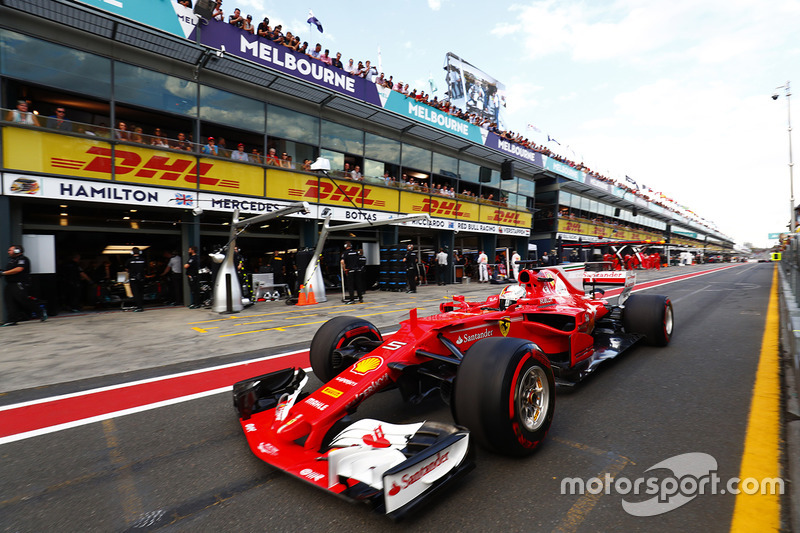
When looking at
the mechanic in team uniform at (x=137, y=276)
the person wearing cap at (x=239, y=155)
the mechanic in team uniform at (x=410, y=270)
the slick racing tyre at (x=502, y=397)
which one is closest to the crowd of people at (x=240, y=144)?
the person wearing cap at (x=239, y=155)

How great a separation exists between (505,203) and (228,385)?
22268mm

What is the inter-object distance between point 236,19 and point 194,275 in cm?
812

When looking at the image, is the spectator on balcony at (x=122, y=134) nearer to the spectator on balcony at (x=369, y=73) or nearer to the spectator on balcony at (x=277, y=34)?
the spectator on balcony at (x=277, y=34)

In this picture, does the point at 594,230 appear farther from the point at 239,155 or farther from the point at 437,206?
the point at 239,155

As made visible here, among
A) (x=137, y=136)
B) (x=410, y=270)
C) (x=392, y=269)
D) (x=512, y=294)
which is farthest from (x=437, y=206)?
(x=512, y=294)

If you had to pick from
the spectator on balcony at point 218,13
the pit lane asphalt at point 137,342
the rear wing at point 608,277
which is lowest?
the pit lane asphalt at point 137,342

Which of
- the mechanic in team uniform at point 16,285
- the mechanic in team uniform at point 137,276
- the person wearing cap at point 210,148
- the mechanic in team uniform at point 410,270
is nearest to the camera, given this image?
the mechanic in team uniform at point 16,285

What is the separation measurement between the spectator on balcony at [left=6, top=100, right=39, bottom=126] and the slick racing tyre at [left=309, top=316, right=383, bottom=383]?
9.91m

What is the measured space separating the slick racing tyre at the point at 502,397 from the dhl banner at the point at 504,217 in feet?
64.6

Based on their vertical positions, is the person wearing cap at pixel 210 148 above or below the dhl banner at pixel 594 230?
above

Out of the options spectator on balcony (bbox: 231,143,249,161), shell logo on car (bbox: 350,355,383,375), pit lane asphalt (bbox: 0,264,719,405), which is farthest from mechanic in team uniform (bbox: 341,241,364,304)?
shell logo on car (bbox: 350,355,383,375)

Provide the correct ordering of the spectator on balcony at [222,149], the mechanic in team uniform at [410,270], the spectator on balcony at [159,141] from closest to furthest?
the spectator on balcony at [159,141] → the spectator on balcony at [222,149] → the mechanic in team uniform at [410,270]

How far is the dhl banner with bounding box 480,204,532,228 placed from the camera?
71.6 feet
